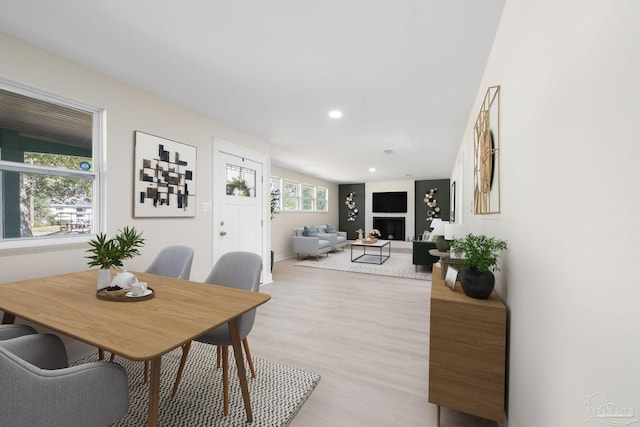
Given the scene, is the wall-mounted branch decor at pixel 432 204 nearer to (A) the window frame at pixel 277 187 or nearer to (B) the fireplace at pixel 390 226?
(B) the fireplace at pixel 390 226

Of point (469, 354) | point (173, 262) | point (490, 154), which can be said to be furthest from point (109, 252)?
point (490, 154)

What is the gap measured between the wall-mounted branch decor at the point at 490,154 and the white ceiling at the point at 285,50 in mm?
446

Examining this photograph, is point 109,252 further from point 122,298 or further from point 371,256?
point 371,256

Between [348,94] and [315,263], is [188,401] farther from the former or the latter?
[315,263]

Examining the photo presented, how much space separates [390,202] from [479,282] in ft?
28.1

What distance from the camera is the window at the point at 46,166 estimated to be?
1.91 m

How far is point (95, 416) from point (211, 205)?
2.81 metres

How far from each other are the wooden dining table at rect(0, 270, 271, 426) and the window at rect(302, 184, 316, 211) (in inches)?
258

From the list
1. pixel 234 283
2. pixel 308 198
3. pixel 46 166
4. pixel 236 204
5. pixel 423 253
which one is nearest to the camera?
pixel 234 283

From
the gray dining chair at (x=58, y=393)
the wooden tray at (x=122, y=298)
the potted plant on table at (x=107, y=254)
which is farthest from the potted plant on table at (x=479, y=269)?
the potted plant on table at (x=107, y=254)

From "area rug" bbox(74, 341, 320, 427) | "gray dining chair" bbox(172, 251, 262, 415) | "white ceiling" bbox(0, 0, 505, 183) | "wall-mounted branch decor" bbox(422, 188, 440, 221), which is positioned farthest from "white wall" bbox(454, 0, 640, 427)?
"wall-mounted branch decor" bbox(422, 188, 440, 221)

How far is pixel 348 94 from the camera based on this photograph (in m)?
2.71

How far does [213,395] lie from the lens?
1.78 metres

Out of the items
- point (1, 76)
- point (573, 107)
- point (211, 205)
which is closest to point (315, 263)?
point (211, 205)
